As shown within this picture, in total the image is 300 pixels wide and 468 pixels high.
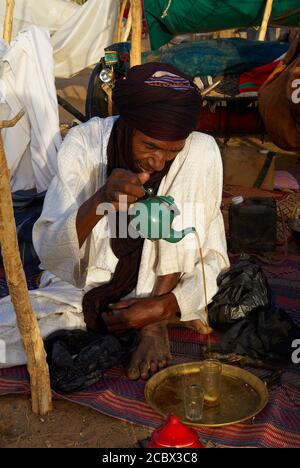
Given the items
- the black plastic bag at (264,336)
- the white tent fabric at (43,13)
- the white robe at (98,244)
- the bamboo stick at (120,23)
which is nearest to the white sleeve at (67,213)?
the white robe at (98,244)

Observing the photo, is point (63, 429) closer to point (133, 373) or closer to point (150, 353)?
point (133, 373)

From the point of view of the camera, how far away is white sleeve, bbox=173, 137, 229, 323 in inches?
122

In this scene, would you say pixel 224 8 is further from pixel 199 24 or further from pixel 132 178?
pixel 132 178

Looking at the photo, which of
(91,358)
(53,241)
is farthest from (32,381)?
(53,241)

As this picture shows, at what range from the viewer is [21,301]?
2354 mm

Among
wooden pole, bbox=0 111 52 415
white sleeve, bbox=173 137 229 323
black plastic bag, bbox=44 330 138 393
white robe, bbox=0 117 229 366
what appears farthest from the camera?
white sleeve, bbox=173 137 229 323

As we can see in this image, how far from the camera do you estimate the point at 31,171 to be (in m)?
4.85

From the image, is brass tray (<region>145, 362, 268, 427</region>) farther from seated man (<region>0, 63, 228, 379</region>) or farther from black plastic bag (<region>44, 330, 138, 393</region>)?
black plastic bag (<region>44, 330, 138, 393</region>)

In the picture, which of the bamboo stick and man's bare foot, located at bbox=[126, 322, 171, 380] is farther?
the bamboo stick

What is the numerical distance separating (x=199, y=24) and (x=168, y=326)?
4.55m

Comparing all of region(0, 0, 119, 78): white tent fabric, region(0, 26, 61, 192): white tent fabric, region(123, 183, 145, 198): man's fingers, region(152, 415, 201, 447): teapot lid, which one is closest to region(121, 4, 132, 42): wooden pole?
region(0, 0, 119, 78): white tent fabric

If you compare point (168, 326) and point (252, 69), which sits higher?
point (252, 69)

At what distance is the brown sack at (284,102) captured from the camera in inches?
199

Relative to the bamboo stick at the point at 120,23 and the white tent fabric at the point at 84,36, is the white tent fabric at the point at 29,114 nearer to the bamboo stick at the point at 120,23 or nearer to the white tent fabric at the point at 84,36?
the bamboo stick at the point at 120,23
